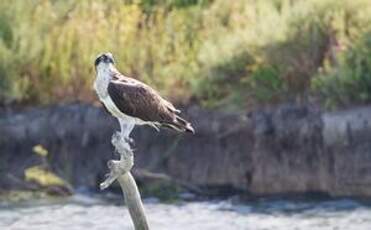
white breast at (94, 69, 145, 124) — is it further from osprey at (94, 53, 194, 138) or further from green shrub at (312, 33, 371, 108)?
green shrub at (312, 33, 371, 108)

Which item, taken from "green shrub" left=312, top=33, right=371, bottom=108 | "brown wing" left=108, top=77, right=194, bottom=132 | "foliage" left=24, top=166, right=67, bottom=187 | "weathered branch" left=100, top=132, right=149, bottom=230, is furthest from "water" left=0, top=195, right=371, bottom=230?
"weathered branch" left=100, top=132, right=149, bottom=230

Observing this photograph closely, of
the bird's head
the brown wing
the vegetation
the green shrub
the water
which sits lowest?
the brown wing

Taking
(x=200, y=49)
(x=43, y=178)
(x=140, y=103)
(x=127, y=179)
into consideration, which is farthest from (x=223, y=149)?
(x=127, y=179)

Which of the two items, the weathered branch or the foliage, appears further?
the foliage

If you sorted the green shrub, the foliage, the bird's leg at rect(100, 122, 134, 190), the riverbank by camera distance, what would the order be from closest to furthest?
the bird's leg at rect(100, 122, 134, 190), the riverbank, the green shrub, the foliage

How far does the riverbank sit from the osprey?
17.8ft

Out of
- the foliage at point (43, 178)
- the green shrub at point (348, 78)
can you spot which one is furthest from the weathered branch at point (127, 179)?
the foliage at point (43, 178)

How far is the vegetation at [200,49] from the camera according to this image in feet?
58.5

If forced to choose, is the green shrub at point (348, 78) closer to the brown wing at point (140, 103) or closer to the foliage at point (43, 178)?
the foliage at point (43, 178)

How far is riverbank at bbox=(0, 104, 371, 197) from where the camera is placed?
16953mm

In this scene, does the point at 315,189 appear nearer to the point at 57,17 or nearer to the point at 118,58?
the point at 118,58

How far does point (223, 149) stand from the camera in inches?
700

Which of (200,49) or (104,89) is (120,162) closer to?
(104,89)

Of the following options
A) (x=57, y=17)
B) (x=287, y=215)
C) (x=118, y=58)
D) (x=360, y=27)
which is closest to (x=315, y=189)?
(x=287, y=215)
